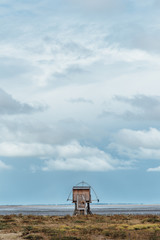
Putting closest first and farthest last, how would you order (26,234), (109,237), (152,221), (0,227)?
1. (109,237)
2. (26,234)
3. (0,227)
4. (152,221)

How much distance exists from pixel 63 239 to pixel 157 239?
22.0 feet

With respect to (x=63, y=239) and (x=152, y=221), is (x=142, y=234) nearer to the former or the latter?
(x=63, y=239)

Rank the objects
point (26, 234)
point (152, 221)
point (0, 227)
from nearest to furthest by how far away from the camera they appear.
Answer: point (26, 234) → point (0, 227) → point (152, 221)

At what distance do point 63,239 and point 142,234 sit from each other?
676 cm

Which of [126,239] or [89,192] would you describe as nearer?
[126,239]

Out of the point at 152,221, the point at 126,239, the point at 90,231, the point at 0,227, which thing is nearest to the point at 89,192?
the point at 152,221

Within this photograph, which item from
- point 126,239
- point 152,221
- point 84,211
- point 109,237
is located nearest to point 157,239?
point 126,239

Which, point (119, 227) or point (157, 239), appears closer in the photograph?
point (157, 239)

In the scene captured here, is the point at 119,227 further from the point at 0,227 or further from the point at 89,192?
the point at 89,192

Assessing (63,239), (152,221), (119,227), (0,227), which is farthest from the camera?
(152,221)

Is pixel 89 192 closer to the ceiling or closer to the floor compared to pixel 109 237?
closer to the ceiling

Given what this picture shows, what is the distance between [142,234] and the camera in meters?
29.8

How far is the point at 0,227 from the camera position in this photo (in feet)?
126

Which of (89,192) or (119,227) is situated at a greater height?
(89,192)
